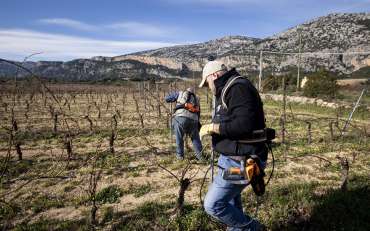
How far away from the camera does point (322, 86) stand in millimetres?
28109

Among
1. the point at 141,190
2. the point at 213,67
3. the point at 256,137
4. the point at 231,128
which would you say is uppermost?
the point at 213,67

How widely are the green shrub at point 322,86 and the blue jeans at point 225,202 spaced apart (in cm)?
2569

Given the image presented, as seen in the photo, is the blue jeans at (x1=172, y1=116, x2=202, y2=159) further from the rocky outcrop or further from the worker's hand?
the rocky outcrop

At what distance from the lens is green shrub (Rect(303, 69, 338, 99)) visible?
2789cm

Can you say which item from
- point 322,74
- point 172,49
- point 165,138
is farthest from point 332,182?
point 172,49

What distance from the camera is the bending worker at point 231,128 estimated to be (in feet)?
11.6

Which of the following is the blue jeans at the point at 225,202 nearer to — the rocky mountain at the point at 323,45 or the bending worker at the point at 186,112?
the bending worker at the point at 186,112

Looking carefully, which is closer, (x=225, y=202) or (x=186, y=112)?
(x=225, y=202)

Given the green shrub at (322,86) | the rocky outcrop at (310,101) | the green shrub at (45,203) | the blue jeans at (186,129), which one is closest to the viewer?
the green shrub at (45,203)

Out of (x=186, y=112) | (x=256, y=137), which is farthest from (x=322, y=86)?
(x=256, y=137)

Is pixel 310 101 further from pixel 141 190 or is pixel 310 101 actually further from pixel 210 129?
pixel 210 129

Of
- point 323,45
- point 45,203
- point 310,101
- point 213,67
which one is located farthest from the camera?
point 323,45

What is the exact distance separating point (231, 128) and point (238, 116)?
14 cm

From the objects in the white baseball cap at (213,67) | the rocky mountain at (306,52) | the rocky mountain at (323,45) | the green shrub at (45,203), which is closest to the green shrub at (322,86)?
the green shrub at (45,203)
